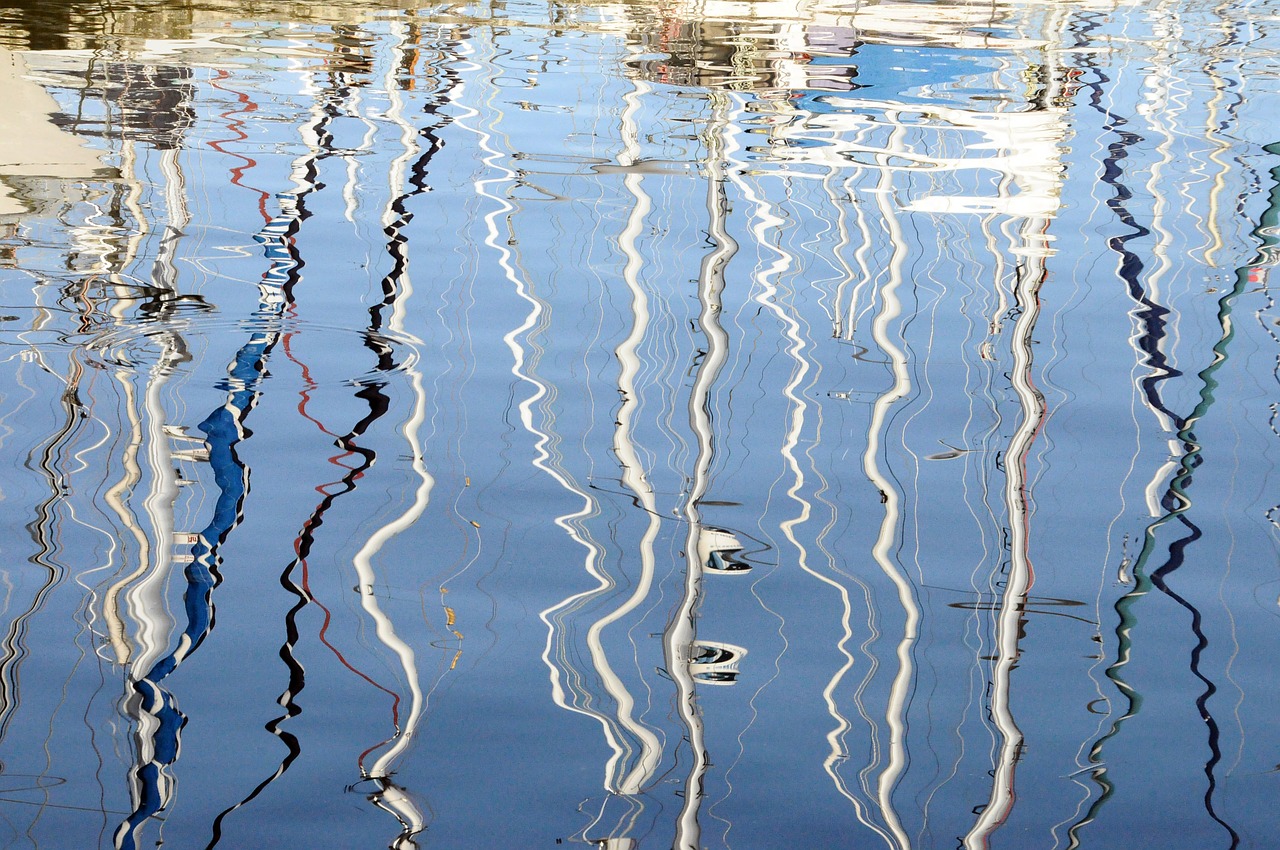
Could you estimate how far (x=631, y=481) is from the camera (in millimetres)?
3611

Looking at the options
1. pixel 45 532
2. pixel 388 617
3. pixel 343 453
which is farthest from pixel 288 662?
pixel 343 453

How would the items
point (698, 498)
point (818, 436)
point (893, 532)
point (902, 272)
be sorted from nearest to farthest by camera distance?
1. point (893, 532)
2. point (698, 498)
3. point (818, 436)
4. point (902, 272)

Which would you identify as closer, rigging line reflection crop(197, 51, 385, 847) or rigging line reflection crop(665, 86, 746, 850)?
rigging line reflection crop(197, 51, 385, 847)

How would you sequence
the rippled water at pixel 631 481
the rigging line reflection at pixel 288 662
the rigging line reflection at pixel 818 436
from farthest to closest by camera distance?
the rigging line reflection at pixel 818 436, the rippled water at pixel 631 481, the rigging line reflection at pixel 288 662

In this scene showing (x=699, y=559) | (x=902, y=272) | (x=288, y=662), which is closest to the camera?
(x=288, y=662)

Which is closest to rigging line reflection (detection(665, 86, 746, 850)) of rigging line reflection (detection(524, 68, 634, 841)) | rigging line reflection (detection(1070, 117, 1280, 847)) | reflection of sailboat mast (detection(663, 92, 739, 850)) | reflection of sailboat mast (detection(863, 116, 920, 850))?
reflection of sailboat mast (detection(663, 92, 739, 850))

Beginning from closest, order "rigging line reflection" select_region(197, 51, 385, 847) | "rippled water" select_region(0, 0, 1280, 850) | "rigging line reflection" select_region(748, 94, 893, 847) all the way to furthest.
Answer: "rigging line reflection" select_region(197, 51, 385, 847), "rippled water" select_region(0, 0, 1280, 850), "rigging line reflection" select_region(748, 94, 893, 847)

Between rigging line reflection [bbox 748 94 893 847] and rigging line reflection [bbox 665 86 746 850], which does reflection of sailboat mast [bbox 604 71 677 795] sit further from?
rigging line reflection [bbox 748 94 893 847]

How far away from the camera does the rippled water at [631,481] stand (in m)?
2.37

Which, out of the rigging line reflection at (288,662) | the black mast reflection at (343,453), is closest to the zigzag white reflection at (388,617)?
the black mast reflection at (343,453)

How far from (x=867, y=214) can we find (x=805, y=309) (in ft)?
4.33

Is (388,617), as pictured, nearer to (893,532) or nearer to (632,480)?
(632,480)

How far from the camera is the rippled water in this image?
7.76 ft

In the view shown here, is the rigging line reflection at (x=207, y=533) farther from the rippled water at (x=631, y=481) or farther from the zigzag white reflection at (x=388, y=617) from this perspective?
the zigzag white reflection at (x=388, y=617)
